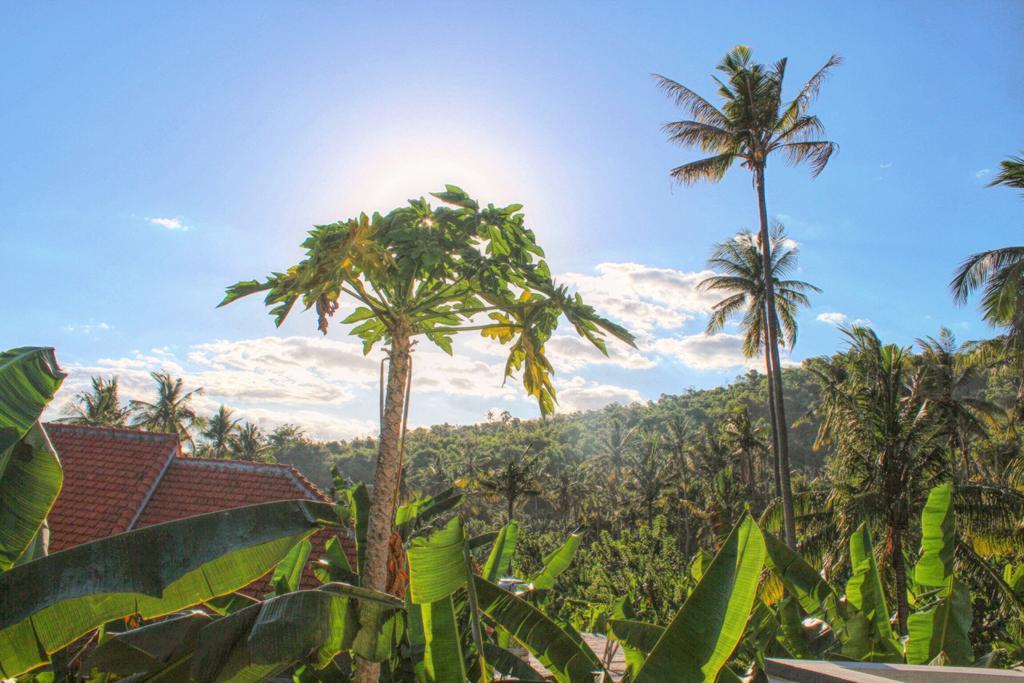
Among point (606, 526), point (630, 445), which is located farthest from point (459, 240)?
point (630, 445)

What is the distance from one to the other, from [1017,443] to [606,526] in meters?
29.1

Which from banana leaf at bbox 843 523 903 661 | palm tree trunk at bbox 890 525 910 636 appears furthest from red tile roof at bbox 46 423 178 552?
palm tree trunk at bbox 890 525 910 636

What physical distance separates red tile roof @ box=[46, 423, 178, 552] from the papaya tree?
8246mm

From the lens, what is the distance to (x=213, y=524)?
11.2ft

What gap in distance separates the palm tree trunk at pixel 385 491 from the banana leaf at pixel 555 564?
7.31 ft

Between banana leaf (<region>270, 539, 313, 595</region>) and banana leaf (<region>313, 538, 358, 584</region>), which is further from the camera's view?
banana leaf (<region>270, 539, 313, 595</region>)

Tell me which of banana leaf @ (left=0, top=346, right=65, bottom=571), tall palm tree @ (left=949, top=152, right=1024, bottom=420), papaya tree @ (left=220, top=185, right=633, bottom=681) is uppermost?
tall palm tree @ (left=949, top=152, right=1024, bottom=420)

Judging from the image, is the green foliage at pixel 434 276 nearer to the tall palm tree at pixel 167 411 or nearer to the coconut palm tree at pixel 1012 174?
the coconut palm tree at pixel 1012 174

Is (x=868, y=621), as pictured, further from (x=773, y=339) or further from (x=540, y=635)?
(x=773, y=339)

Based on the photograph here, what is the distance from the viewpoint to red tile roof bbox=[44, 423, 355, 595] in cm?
1013

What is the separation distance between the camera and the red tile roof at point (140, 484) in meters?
10.1

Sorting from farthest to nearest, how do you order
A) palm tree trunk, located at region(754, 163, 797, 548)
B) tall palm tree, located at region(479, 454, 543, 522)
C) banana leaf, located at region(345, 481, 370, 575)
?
tall palm tree, located at region(479, 454, 543, 522) < palm tree trunk, located at region(754, 163, 797, 548) < banana leaf, located at region(345, 481, 370, 575)

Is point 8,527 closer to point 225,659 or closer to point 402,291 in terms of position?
point 225,659

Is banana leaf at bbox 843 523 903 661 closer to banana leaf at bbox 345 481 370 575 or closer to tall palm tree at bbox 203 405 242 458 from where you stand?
banana leaf at bbox 345 481 370 575
